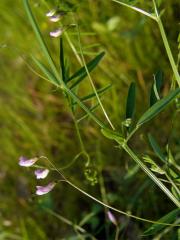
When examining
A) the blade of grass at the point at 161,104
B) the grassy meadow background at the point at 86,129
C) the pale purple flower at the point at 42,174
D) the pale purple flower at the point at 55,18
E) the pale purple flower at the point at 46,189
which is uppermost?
the pale purple flower at the point at 55,18

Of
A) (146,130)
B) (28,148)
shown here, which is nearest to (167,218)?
(146,130)

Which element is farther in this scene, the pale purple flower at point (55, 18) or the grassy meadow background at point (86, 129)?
the grassy meadow background at point (86, 129)

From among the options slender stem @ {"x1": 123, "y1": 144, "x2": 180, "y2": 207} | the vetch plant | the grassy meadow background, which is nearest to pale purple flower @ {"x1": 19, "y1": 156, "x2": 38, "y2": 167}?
the vetch plant

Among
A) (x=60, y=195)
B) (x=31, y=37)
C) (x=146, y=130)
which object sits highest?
(x=31, y=37)

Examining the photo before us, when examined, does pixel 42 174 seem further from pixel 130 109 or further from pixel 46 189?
pixel 130 109

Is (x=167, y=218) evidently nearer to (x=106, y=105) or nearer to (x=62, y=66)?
(x=62, y=66)

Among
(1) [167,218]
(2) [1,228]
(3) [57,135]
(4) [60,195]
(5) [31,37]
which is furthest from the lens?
(5) [31,37]

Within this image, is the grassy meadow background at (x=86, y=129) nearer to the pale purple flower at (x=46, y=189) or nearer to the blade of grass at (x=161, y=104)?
the pale purple flower at (x=46, y=189)

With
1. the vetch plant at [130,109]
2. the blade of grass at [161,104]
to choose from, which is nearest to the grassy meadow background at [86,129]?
the vetch plant at [130,109]

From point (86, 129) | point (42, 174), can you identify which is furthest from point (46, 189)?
point (86, 129)
